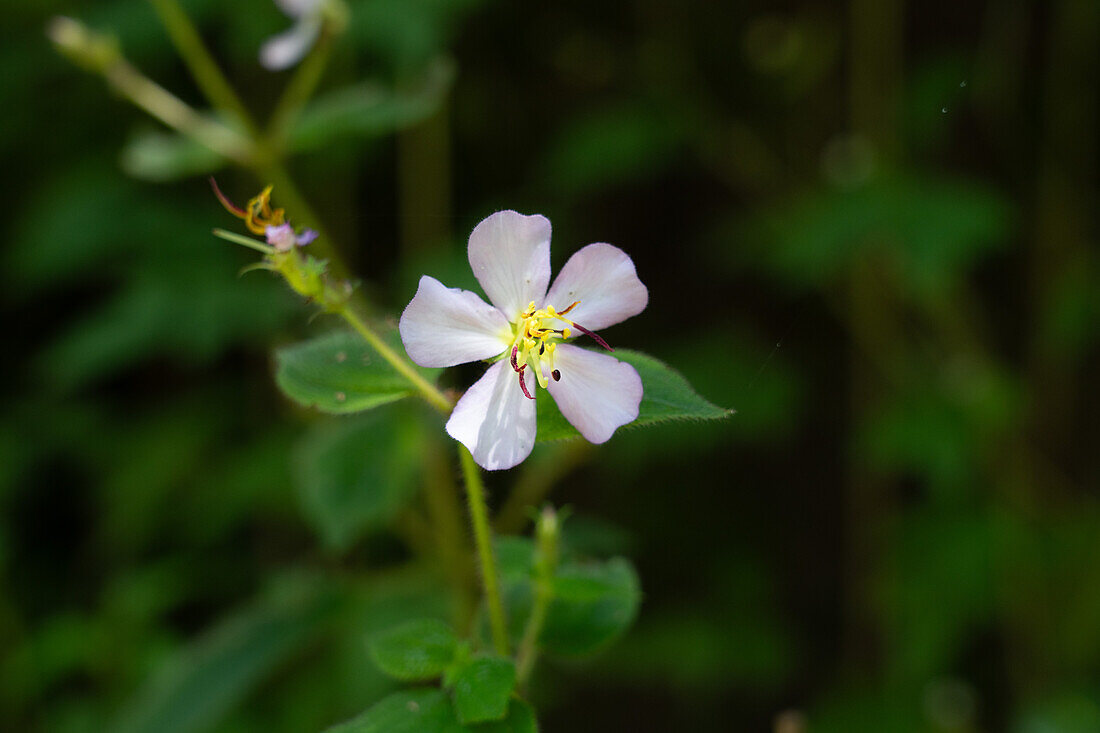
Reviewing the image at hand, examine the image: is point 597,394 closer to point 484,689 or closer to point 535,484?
point 484,689

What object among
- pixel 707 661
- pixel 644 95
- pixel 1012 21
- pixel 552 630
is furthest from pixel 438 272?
pixel 1012 21

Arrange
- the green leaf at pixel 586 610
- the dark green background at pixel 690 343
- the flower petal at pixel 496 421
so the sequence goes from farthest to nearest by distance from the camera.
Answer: the dark green background at pixel 690 343 → the green leaf at pixel 586 610 → the flower petal at pixel 496 421

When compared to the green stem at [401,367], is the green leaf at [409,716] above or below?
below

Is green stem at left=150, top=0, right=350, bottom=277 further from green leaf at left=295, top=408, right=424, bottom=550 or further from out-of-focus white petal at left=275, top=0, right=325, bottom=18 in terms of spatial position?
green leaf at left=295, top=408, right=424, bottom=550

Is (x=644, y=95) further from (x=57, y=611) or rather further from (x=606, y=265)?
(x=57, y=611)

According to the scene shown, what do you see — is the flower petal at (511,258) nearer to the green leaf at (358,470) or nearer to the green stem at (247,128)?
the green leaf at (358,470)

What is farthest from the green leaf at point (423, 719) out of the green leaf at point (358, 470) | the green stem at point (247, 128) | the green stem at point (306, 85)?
the green stem at point (306, 85)

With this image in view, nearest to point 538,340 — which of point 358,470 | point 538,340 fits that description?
point 538,340
